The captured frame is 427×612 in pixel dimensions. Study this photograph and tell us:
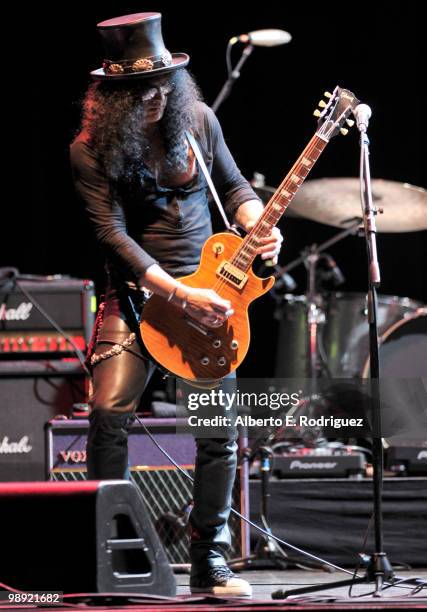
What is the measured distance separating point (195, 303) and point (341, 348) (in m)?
3.31

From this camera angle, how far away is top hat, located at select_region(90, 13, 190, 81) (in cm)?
334

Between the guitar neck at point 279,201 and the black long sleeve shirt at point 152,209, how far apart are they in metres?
0.23

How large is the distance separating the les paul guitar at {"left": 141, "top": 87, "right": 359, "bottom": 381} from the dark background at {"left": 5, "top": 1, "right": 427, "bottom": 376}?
3877 millimetres

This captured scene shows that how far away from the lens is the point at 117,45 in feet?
11.0

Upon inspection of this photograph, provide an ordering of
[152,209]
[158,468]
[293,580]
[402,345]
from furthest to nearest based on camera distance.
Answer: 1. [402,345]
2. [158,468]
3. [293,580]
4. [152,209]

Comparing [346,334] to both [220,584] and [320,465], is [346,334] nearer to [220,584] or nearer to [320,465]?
[320,465]

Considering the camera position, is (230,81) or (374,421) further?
(230,81)

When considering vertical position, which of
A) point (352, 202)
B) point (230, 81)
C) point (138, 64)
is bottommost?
point (138, 64)

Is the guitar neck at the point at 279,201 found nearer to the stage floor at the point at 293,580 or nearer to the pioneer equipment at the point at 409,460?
the stage floor at the point at 293,580

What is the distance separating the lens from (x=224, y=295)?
3.32 meters

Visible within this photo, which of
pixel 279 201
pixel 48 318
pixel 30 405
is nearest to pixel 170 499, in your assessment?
pixel 30 405

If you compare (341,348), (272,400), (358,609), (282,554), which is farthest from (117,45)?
(341,348)

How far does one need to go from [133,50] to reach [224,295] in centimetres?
88

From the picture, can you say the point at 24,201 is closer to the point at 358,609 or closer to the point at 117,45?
the point at 117,45
